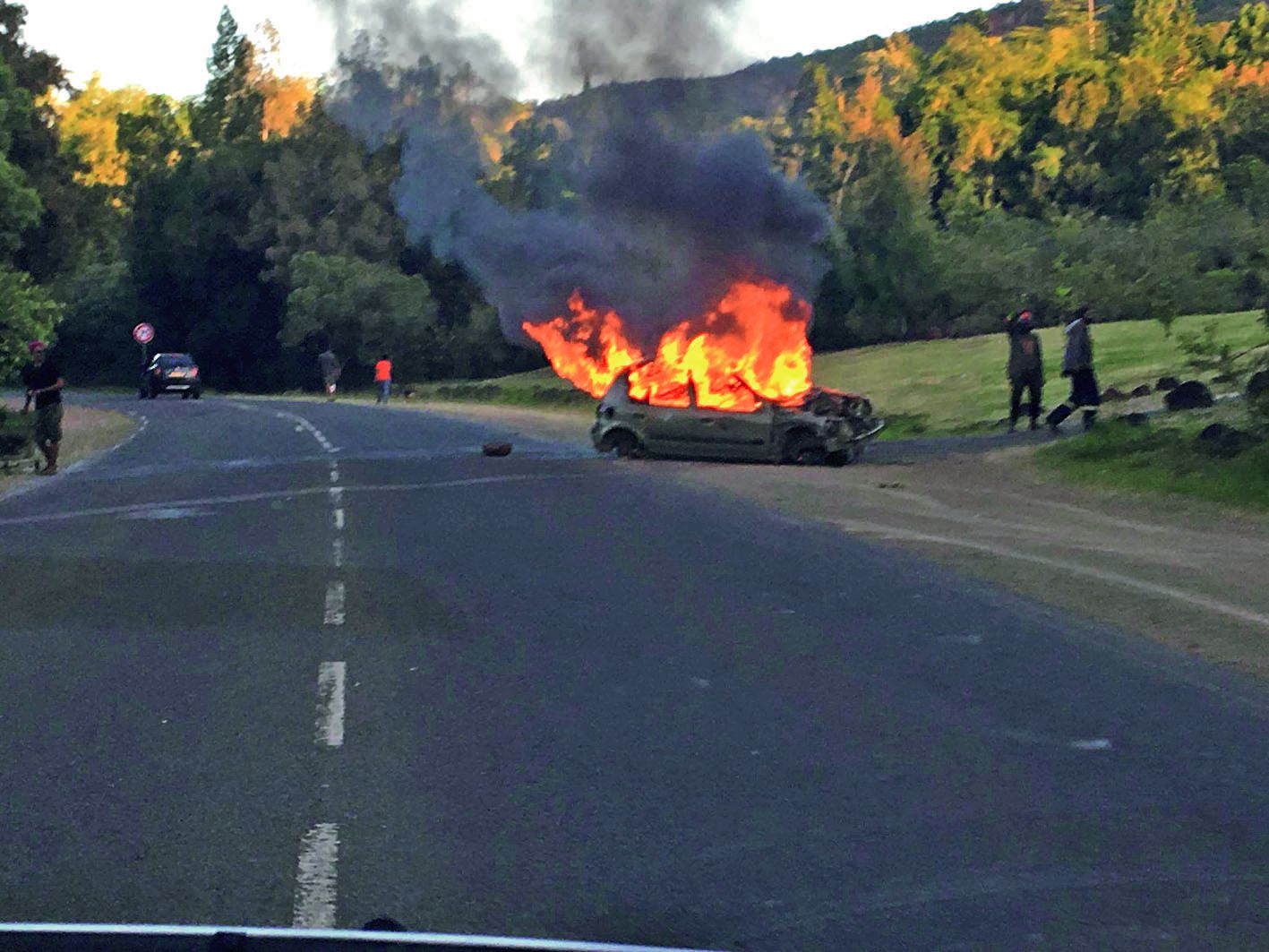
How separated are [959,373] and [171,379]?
30805mm

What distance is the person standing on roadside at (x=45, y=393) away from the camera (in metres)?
23.0

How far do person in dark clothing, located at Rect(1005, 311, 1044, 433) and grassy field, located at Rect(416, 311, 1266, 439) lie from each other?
7.98 ft

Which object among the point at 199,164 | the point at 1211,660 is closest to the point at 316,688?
the point at 1211,660

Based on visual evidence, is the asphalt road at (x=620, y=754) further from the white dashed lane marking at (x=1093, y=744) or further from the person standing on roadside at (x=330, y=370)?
the person standing on roadside at (x=330, y=370)

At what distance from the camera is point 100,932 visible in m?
3.13

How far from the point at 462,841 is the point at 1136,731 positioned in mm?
3393

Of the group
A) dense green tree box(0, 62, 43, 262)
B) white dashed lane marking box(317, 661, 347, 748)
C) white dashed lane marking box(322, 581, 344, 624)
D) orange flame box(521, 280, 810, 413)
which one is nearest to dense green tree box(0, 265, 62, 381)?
dense green tree box(0, 62, 43, 262)

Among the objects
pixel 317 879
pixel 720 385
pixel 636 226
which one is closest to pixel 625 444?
pixel 720 385

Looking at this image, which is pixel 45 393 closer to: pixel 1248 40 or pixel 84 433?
pixel 84 433

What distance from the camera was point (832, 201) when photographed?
55.8 m

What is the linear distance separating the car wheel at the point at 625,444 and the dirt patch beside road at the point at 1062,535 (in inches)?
29.1

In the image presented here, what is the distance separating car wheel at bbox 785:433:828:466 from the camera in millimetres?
24094

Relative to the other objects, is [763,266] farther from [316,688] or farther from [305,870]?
[305,870]

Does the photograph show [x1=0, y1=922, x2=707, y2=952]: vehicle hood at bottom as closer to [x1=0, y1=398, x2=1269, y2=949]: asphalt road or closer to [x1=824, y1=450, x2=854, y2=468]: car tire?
[x1=0, y1=398, x2=1269, y2=949]: asphalt road
